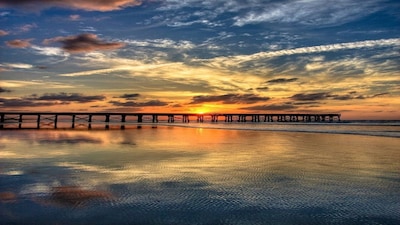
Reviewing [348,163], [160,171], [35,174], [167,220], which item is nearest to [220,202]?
[167,220]

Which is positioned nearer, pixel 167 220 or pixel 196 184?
pixel 167 220

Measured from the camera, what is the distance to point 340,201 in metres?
5.69

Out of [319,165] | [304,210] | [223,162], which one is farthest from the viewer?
[223,162]

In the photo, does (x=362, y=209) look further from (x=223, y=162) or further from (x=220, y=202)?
(x=223, y=162)

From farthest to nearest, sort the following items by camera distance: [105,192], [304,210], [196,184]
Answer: [196,184] → [105,192] → [304,210]

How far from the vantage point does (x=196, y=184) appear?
703 cm

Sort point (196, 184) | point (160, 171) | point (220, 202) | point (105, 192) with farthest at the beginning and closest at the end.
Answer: point (160, 171), point (196, 184), point (105, 192), point (220, 202)

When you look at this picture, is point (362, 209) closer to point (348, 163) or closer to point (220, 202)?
point (220, 202)

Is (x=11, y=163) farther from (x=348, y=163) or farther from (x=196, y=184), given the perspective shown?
(x=348, y=163)

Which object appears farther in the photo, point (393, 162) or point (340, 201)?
point (393, 162)

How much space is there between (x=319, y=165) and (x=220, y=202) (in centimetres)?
530

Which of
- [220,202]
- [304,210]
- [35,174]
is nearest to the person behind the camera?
[304,210]

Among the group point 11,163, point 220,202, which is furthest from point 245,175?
point 11,163

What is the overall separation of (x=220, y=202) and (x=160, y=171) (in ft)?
11.2
